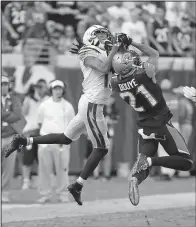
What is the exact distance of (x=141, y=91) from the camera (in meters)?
8.45

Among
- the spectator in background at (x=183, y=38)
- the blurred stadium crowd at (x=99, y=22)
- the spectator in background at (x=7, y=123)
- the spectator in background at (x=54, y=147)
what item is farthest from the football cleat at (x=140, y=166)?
the spectator in background at (x=183, y=38)

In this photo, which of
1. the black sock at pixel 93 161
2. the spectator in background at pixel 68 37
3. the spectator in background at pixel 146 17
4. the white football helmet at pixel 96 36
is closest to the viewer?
the white football helmet at pixel 96 36

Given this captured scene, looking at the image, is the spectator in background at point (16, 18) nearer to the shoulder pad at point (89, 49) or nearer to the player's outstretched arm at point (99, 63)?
the shoulder pad at point (89, 49)

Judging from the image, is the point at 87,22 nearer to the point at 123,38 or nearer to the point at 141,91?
the point at 141,91

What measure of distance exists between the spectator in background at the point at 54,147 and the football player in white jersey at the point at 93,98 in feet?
9.91

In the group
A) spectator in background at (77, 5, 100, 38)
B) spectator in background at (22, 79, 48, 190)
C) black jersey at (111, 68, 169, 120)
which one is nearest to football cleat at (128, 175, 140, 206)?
black jersey at (111, 68, 169, 120)

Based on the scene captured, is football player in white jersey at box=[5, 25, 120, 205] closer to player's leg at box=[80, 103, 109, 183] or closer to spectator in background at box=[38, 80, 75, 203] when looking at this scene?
player's leg at box=[80, 103, 109, 183]

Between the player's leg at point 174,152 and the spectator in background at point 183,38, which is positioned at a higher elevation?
the spectator in background at point 183,38

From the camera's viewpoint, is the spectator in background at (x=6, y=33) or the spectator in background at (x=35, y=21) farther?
the spectator in background at (x=35, y=21)

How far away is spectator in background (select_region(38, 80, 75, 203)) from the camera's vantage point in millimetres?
11898

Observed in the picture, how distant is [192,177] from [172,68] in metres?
2.37

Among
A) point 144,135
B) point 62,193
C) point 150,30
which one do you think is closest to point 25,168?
point 62,193

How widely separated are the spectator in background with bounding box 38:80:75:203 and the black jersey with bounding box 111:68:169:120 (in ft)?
11.1

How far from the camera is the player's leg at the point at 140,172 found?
26.8 ft
